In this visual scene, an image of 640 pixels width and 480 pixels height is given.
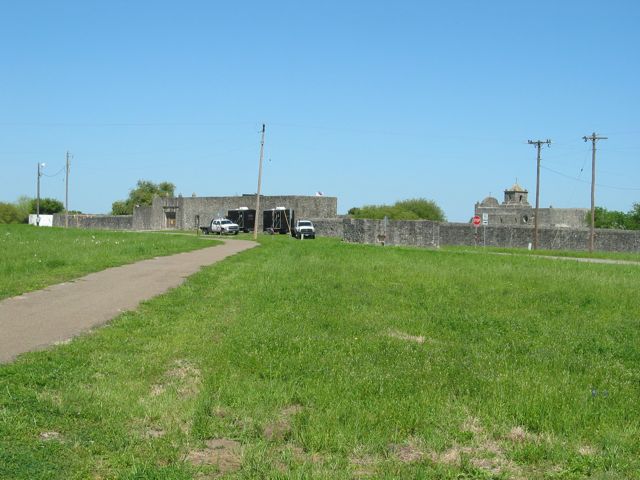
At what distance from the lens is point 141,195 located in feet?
552

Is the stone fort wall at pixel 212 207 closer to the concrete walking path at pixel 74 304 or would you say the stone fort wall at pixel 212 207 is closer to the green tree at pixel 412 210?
the green tree at pixel 412 210

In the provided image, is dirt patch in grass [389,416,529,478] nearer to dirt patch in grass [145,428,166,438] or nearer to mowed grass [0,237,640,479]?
mowed grass [0,237,640,479]

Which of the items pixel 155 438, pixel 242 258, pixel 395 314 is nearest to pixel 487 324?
pixel 395 314

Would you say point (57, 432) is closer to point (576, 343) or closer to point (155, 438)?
point (155, 438)

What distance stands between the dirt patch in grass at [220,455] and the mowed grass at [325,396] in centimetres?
2

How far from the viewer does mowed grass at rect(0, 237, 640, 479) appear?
6.19 m

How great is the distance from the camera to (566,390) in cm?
901

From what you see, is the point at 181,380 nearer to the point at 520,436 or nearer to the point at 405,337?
the point at 520,436

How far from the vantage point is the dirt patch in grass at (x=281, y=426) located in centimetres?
689

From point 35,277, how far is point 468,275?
41.2 feet

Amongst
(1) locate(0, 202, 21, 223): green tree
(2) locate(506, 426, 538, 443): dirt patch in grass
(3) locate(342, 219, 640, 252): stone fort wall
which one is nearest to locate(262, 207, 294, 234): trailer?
(3) locate(342, 219, 640, 252): stone fort wall

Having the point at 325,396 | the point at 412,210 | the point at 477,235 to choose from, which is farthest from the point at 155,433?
the point at 412,210

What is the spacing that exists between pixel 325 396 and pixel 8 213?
423 ft

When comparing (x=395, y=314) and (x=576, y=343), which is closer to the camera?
(x=576, y=343)
